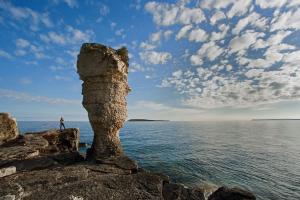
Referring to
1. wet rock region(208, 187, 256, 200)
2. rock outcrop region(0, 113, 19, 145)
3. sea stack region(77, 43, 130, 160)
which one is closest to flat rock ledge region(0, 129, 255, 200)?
wet rock region(208, 187, 256, 200)

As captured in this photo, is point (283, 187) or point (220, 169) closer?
point (283, 187)

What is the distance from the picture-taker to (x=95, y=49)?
41.5 ft

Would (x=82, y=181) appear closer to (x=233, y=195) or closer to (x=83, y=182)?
(x=83, y=182)

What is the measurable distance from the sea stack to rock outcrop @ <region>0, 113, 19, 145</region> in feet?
30.4

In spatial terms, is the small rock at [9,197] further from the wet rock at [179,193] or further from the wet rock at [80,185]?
the wet rock at [179,193]

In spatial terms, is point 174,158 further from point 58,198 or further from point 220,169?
point 58,198

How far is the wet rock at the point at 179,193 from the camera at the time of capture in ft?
30.8

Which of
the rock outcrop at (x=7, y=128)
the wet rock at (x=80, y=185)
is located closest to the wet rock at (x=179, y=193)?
the wet rock at (x=80, y=185)

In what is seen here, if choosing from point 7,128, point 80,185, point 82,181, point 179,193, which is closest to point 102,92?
point 82,181

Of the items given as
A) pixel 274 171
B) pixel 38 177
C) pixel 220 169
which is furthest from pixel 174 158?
pixel 38 177

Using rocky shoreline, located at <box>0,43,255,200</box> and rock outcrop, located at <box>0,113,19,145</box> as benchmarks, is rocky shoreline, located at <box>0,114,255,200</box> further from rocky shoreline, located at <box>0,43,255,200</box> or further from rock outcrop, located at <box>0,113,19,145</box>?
rock outcrop, located at <box>0,113,19,145</box>

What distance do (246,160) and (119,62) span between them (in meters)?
22.7

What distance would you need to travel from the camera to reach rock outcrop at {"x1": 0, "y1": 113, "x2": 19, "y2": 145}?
17422 millimetres

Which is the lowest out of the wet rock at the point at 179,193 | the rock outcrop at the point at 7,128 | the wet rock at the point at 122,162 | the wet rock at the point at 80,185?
the wet rock at the point at 179,193
